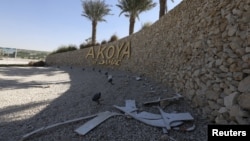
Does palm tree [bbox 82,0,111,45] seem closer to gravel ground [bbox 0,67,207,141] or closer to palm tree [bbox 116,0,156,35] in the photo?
palm tree [bbox 116,0,156,35]

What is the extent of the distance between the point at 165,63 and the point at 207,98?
10.4 feet

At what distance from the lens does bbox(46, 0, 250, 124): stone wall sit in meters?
3.91

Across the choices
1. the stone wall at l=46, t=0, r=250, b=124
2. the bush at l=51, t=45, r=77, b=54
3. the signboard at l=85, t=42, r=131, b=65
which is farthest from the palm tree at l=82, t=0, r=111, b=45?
the stone wall at l=46, t=0, r=250, b=124

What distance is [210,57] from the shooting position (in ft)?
15.8

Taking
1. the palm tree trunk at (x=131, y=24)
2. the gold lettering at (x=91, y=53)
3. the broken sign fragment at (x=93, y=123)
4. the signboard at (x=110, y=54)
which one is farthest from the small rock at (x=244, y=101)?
the palm tree trunk at (x=131, y=24)

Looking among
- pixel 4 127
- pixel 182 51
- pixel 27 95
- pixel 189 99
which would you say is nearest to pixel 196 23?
pixel 182 51

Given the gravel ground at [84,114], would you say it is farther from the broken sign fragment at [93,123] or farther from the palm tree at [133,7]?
the palm tree at [133,7]

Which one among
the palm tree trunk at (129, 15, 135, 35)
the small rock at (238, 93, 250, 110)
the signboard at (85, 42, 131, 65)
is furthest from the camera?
the palm tree trunk at (129, 15, 135, 35)

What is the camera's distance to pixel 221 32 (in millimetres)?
4566

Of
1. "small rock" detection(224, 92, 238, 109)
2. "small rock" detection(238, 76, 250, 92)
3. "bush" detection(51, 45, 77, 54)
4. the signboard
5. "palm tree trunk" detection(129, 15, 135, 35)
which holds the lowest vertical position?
"small rock" detection(224, 92, 238, 109)

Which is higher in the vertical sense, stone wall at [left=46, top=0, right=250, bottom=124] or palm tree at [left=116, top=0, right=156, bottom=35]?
palm tree at [left=116, top=0, right=156, bottom=35]

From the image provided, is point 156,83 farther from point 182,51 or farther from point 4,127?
point 4,127

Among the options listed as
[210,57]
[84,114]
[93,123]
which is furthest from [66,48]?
[210,57]

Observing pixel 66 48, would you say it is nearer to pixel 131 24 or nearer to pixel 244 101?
pixel 131 24
